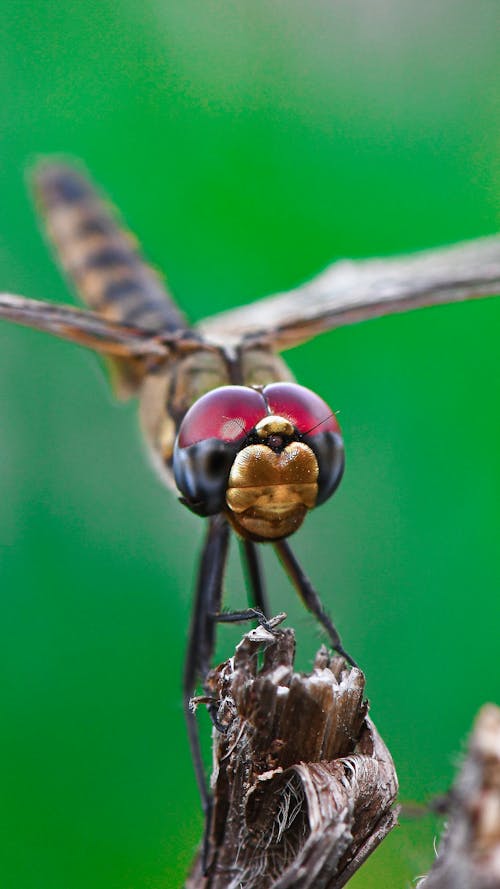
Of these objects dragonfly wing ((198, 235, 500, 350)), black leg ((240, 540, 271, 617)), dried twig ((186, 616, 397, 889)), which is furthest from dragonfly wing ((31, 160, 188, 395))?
dried twig ((186, 616, 397, 889))

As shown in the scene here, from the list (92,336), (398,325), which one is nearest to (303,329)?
(92,336)

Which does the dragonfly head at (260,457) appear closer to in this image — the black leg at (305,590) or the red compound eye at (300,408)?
the red compound eye at (300,408)

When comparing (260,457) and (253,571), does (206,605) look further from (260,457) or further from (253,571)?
(260,457)

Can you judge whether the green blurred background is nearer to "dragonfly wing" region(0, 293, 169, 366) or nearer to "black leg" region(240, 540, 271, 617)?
"black leg" region(240, 540, 271, 617)

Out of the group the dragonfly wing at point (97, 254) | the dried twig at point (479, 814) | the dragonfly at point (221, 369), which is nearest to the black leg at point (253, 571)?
the dragonfly at point (221, 369)

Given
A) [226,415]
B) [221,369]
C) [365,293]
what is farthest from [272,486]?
[365,293]

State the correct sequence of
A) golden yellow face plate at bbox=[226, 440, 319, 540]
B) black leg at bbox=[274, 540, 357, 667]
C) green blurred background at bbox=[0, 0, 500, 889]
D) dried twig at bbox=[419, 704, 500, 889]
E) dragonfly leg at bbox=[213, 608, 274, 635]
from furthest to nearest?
green blurred background at bbox=[0, 0, 500, 889] → black leg at bbox=[274, 540, 357, 667] → golden yellow face plate at bbox=[226, 440, 319, 540] → dragonfly leg at bbox=[213, 608, 274, 635] → dried twig at bbox=[419, 704, 500, 889]
